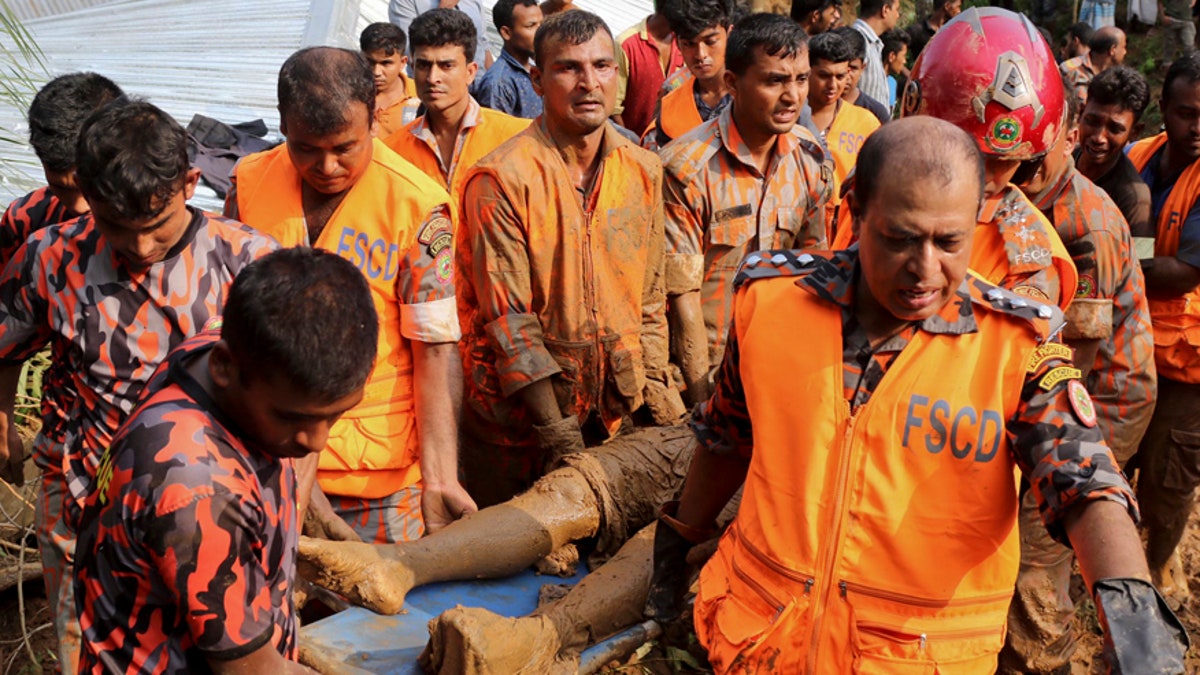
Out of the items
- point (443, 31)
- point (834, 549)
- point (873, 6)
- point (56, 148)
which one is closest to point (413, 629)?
point (834, 549)

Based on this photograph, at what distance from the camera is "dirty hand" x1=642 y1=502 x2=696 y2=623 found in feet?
9.21

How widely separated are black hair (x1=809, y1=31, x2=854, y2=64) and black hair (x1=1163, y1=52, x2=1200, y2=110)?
60.3 inches

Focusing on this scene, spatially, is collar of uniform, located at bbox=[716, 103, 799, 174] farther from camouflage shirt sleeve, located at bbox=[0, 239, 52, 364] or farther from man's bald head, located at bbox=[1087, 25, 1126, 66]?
man's bald head, located at bbox=[1087, 25, 1126, 66]

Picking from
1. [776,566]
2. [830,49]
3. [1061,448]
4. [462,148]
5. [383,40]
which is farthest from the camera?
[383,40]

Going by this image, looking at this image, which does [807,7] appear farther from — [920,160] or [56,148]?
[920,160]

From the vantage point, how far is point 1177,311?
14.2 ft

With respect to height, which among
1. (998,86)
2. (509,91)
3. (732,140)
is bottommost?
(509,91)

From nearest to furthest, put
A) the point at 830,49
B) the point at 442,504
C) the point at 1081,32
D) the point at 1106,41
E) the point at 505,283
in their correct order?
the point at 442,504 → the point at 505,283 → the point at 830,49 → the point at 1106,41 → the point at 1081,32

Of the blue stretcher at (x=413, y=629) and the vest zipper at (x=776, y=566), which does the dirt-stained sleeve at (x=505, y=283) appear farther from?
the vest zipper at (x=776, y=566)

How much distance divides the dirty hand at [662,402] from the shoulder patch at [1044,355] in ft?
7.45

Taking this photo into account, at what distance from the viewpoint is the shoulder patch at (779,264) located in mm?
2350

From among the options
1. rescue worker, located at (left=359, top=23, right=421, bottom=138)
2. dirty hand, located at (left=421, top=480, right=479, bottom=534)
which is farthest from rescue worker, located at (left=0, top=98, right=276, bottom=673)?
rescue worker, located at (left=359, top=23, right=421, bottom=138)

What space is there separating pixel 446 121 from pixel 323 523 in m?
2.45

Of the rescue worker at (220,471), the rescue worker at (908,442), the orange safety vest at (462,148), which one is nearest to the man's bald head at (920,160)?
the rescue worker at (908,442)
